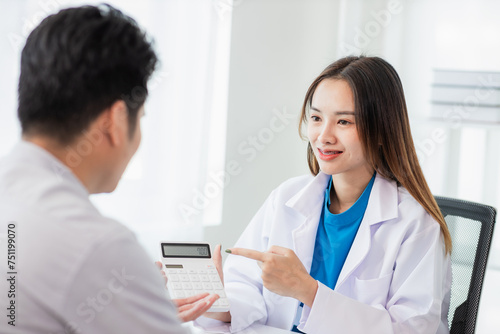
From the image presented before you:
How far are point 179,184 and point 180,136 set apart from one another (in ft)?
0.69

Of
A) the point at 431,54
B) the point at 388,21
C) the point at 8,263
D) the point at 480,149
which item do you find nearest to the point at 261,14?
the point at 388,21

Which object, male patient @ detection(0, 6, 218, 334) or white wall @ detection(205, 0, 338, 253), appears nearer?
male patient @ detection(0, 6, 218, 334)

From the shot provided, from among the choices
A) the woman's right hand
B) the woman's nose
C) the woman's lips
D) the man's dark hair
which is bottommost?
the woman's right hand

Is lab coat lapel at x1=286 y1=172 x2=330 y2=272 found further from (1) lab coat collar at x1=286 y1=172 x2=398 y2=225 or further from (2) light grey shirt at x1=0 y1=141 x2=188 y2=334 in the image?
(2) light grey shirt at x1=0 y1=141 x2=188 y2=334

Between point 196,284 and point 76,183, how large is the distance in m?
0.55

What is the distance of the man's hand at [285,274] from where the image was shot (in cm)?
133

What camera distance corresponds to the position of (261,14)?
2.83 m

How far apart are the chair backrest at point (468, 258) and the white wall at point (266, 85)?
1375mm

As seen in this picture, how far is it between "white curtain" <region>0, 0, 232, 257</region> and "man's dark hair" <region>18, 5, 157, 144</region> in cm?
142

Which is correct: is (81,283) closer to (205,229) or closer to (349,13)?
(205,229)

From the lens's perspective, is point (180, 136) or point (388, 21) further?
point (388, 21)

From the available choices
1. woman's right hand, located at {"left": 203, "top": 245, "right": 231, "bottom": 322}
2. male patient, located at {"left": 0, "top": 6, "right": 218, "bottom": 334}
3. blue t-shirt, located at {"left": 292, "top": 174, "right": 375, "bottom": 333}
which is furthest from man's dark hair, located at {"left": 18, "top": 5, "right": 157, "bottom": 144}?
blue t-shirt, located at {"left": 292, "top": 174, "right": 375, "bottom": 333}

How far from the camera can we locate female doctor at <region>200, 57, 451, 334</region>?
134 cm

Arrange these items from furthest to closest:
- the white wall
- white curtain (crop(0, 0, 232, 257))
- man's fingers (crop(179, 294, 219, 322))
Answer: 1. the white wall
2. white curtain (crop(0, 0, 232, 257))
3. man's fingers (crop(179, 294, 219, 322))
